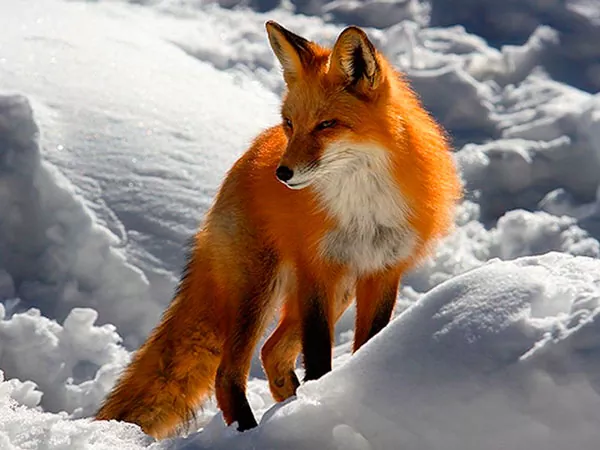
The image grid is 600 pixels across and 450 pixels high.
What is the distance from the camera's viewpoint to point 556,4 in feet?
26.5

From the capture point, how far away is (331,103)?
2945 millimetres

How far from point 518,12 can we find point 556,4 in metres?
0.32

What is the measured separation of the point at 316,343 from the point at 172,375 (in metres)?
0.55

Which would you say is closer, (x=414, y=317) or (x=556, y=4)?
(x=414, y=317)

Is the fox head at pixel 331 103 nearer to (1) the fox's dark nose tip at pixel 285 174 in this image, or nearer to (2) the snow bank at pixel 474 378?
(1) the fox's dark nose tip at pixel 285 174

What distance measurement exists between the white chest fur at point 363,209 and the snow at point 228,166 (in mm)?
394

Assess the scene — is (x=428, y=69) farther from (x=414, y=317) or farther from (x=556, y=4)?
(x=414, y=317)

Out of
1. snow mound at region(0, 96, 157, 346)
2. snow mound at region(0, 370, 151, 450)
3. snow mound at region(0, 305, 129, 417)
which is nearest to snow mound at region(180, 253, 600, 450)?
snow mound at region(0, 370, 151, 450)

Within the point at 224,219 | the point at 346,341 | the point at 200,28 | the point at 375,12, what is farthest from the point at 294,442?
the point at 375,12

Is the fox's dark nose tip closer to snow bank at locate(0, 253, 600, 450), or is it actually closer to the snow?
the snow

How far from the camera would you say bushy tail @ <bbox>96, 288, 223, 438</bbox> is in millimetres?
3283

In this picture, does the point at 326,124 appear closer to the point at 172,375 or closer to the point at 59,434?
the point at 172,375

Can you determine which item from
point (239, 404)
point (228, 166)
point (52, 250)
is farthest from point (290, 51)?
point (228, 166)

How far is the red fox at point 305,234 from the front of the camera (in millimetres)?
2959
